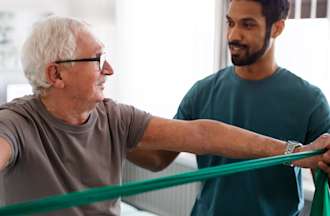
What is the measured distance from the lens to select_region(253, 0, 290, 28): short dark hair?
1.56 meters

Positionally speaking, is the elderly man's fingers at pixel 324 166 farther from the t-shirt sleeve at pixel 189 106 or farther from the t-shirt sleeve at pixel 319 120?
the t-shirt sleeve at pixel 189 106

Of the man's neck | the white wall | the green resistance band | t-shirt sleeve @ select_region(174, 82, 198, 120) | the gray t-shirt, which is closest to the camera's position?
the green resistance band

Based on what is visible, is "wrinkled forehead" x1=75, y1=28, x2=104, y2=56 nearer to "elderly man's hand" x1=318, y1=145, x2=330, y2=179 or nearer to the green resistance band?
the green resistance band

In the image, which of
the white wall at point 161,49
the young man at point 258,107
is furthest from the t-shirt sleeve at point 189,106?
the white wall at point 161,49

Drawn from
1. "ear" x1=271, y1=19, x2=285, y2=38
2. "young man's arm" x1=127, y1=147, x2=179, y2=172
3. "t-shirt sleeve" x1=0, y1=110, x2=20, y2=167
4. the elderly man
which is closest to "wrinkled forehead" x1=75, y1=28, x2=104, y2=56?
the elderly man

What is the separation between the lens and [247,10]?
5.08 ft

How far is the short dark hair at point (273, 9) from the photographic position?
5.12ft

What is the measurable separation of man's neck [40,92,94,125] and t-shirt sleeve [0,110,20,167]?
13 centimetres

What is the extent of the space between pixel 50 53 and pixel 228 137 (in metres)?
0.61

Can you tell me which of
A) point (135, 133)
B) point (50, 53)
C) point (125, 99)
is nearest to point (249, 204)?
point (135, 133)

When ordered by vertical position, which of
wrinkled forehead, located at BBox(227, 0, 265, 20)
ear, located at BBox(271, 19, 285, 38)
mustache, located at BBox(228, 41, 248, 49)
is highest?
wrinkled forehead, located at BBox(227, 0, 265, 20)

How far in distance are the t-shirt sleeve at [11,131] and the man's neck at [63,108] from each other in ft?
0.42

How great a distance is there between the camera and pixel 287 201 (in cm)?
149

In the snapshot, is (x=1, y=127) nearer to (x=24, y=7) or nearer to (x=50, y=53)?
(x=50, y=53)
